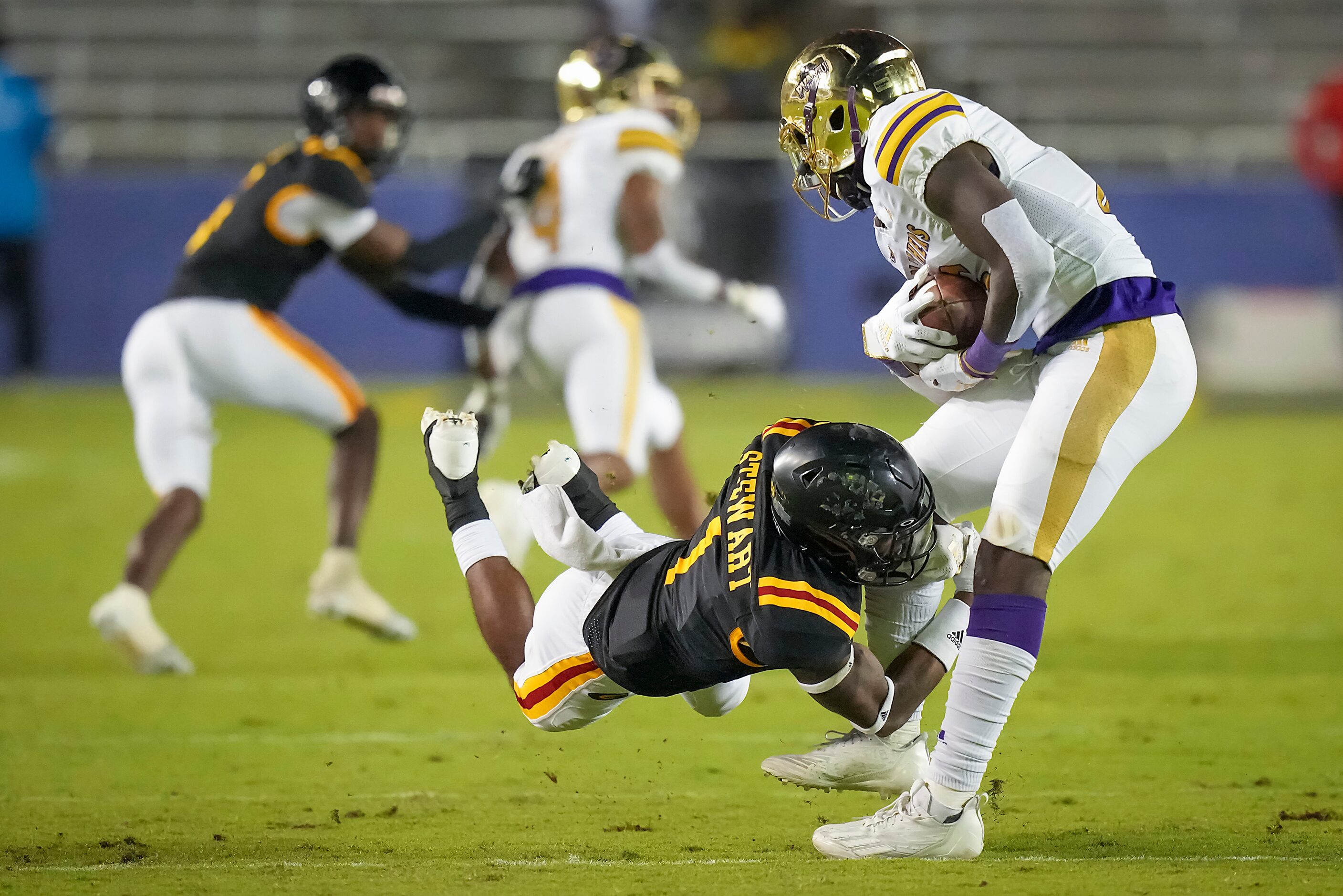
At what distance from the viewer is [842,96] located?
364 centimetres

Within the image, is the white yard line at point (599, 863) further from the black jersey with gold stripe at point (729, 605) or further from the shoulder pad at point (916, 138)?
the shoulder pad at point (916, 138)

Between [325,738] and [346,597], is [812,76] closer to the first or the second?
[325,738]

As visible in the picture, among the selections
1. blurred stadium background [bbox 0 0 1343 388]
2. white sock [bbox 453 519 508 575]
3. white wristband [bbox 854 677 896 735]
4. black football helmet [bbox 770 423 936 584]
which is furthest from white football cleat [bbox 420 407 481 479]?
blurred stadium background [bbox 0 0 1343 388]

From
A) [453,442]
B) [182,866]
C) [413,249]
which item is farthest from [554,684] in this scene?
[413,249]

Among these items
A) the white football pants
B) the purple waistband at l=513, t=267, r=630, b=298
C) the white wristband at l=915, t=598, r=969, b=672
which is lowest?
the white wristband at l=915, t=598, r=969, b=672

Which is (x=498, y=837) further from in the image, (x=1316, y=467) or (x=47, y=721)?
(x=1316, y=467)

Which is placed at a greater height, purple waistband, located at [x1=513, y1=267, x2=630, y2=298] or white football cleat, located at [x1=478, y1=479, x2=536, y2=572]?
purple waistband, located at [x1=513, y1=267, x2=630, y2=298]

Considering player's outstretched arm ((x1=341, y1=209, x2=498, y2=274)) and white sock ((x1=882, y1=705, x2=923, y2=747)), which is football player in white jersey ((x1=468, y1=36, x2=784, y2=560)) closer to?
player's outstretched arm ((x1=341, y1=209, x2=498, y2=274))

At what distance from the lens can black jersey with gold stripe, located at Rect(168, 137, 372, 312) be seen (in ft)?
19.4

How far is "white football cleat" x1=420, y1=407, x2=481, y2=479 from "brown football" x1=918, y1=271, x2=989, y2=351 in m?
1.10

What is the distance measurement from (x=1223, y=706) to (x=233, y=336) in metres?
3.58

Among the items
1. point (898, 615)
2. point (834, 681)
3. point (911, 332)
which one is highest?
point (911, 332)

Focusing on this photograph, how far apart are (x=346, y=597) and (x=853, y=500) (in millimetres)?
3033

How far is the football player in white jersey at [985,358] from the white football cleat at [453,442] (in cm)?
98
